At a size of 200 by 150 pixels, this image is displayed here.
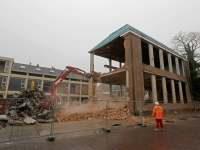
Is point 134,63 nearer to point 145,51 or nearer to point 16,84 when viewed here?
point 145,51

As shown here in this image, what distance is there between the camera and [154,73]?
17.3m

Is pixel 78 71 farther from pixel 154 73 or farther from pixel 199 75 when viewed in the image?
pixel 199 75

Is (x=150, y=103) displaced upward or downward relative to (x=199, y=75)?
downward

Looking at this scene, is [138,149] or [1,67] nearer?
[138,149]

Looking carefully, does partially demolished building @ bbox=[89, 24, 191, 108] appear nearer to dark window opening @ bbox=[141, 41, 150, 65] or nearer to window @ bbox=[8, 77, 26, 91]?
dark window opening @ bbox=[141, 41, 150, 65]

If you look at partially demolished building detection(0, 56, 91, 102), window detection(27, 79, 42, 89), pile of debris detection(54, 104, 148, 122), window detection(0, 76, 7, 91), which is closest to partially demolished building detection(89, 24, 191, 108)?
pile of debris detection(54, 104, 148, 122)

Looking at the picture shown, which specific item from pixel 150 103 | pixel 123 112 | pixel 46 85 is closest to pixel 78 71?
pixel 123 112

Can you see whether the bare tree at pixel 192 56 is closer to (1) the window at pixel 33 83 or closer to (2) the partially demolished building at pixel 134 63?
(2) the partially demolished building at pixel 134 63

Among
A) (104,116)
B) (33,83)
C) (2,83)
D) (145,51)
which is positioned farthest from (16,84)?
(145,51)

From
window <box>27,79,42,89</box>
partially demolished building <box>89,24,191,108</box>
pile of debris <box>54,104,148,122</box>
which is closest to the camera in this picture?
pile of debris <box>54,104,148,122</box>

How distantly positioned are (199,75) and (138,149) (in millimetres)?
29019

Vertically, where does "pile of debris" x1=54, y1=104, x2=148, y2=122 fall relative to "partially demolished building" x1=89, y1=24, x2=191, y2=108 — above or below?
below

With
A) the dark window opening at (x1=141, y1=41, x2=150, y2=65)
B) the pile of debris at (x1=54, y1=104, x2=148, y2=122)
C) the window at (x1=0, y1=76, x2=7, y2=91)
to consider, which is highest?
Result: the dark window opening at (x1=141, y1=41, x2=150, y2=65)

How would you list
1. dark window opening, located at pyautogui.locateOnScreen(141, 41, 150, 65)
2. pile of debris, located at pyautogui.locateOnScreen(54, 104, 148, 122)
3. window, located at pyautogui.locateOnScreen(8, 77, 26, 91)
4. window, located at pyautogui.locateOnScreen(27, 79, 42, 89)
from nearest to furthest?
pile of debris, located at pyautogui.locateOnScreen(54, 104, 148, 122) < dark window opening, located at pyautogui.locateOnScreen(141, 41, 150, 65) < window, located at pyautogui.locateOnScreen(8, 77, 26, 91) < window, located at pyautogui.locateOnScreen(27, 79, 42, 89)
